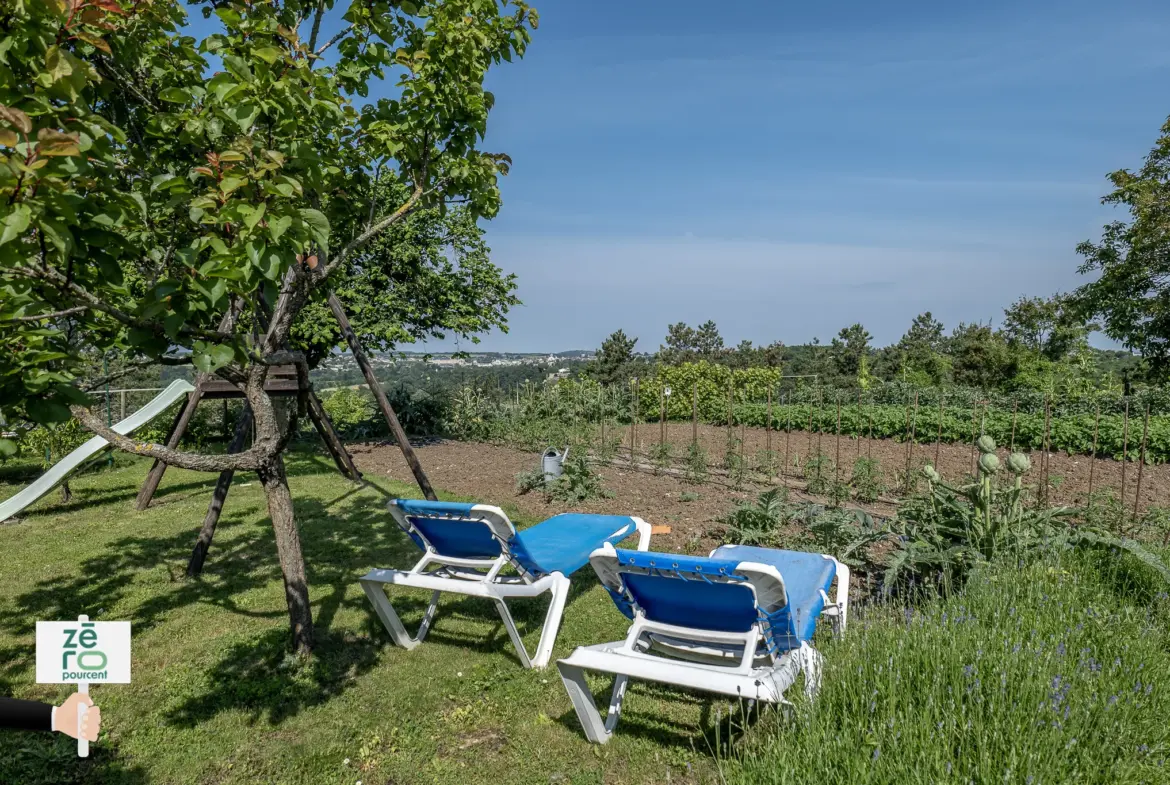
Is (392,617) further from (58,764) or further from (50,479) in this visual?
(50,479)

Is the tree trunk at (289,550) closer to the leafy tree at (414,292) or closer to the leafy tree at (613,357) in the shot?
the leafy tree at (414,292)

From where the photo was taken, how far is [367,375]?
7.32m

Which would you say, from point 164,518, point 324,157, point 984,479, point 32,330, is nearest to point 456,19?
point 324,157

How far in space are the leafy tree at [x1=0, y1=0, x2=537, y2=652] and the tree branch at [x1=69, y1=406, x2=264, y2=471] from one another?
0.01 meters

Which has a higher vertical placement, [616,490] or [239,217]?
[239,217]

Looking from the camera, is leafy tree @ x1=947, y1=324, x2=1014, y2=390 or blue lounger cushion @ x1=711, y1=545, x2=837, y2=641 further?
leafy tree @ x1=947, y1=324, x2=1014, y2=390

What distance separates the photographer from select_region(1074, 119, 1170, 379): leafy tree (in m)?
18.8

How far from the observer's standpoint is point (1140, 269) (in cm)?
2033

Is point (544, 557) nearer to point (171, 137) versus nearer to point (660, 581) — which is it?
point (660, 581)

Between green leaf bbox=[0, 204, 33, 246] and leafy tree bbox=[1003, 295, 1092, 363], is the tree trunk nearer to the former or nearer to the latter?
green leaf bbox=[0, 204, 33, 246]

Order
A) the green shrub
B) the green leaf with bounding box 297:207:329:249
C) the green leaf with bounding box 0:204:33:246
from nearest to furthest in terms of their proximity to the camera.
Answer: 1. the green leaf with bounding box 0:204:33:246
2. the green leaf with bounding box 297:207:329:249
3. the green shrub

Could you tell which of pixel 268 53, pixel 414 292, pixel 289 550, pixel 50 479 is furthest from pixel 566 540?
pixel 414 292

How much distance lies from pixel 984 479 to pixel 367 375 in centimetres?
582

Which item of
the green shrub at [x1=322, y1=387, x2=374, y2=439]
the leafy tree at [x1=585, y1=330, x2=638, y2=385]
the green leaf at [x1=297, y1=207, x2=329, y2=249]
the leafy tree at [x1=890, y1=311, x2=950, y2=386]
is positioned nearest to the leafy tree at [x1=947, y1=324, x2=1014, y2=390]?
the leafy tree at [x1=890, y1=311, x2=950, y2=386]
